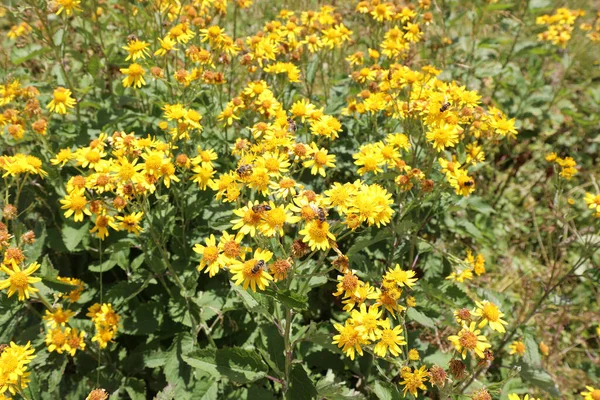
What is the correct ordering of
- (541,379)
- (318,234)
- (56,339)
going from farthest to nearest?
(541,379), (56,339), (318,234)

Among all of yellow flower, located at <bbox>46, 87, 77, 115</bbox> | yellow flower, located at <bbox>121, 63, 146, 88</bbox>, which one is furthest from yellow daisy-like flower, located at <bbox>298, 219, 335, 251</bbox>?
yellow flower, located at <bbox>46, 87, 77, 115</bbox>

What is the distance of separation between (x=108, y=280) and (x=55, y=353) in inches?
27.7

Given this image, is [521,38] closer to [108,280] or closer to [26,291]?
[108,280]

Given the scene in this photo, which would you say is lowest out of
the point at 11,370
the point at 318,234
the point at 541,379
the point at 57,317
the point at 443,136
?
the point at 541,379

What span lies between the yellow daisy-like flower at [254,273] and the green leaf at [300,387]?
0.72 metres

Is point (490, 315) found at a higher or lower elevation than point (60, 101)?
lower

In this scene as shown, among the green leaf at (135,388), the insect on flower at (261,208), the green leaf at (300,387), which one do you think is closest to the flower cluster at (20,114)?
the green leaf at (135,388)

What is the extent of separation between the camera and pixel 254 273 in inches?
80.5

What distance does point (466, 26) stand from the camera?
707 centimetres

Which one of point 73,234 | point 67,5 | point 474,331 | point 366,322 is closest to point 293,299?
point 366,322

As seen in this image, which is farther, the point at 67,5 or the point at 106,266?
the point at 67,5

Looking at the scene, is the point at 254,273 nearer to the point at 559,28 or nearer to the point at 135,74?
the point at 135,74

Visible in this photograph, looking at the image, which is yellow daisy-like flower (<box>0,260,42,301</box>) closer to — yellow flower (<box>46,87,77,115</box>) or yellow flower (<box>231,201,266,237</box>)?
yellow flower (<box>231,201,266,237</box>)

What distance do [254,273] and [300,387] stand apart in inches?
34.0
